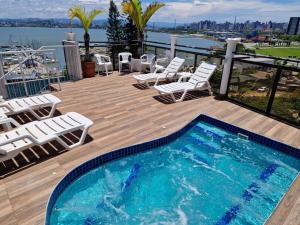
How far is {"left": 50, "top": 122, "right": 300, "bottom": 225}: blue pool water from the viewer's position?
2.79m

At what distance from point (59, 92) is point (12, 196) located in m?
4.09

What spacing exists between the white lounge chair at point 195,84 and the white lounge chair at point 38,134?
2.52m

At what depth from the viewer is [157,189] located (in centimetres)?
328

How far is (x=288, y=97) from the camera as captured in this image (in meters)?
4.71

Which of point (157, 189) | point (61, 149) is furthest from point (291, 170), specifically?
point (61, 149)

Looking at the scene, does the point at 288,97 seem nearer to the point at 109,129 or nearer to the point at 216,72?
the point at 216,72

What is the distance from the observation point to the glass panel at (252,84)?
4.98 meters

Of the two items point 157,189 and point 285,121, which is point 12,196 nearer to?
point 157,189

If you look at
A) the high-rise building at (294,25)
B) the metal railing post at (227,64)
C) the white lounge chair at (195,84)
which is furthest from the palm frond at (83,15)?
the high-rise building at (294,25)

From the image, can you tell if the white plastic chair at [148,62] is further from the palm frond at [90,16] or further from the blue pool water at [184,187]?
the blue pool water at [184,187]

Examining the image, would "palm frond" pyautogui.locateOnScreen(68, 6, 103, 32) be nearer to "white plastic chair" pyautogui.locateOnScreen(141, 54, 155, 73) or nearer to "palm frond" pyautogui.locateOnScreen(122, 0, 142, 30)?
"palm frond" pyautogui.locateOnScreen(122, 0, 142, 30)

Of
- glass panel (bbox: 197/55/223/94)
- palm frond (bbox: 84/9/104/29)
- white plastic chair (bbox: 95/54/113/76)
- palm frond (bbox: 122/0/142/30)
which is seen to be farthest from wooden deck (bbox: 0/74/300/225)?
palm frond (bbox: 122/0/142/30)

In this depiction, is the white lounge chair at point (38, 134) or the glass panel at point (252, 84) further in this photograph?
the glass panel at point (252, 84)

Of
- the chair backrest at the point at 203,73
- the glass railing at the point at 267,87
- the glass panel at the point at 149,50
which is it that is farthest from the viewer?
the glass panel at the point at 149,50
